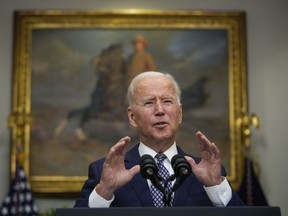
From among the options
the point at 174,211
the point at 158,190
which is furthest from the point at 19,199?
the point at 174,211

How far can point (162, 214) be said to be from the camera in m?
2.29

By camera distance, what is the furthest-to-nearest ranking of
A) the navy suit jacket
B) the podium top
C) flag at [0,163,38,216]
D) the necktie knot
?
flag at [0,163,38,216] → the necktie knot → the navy suit jacket → the podium top

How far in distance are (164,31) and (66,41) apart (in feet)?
3.86

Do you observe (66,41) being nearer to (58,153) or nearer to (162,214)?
(58,153)

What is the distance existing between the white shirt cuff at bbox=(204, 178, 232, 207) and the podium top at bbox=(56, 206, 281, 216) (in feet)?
1.94

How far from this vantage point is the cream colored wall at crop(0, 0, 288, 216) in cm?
711

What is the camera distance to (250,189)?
677cm

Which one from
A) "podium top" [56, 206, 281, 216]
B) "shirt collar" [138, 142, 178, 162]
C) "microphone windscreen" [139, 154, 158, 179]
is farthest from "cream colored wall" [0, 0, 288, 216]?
"podium top" [56, 206, 281, 216]

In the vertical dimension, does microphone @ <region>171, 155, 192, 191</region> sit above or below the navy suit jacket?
above

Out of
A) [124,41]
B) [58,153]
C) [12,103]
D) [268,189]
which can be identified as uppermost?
[124,41]

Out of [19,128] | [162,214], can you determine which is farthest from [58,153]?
[162,214]

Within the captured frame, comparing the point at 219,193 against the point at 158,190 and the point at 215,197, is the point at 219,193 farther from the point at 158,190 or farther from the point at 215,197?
the point at 158,190

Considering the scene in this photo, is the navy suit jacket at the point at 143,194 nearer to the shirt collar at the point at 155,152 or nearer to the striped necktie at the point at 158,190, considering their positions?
the striped necktie at the point at 158,190

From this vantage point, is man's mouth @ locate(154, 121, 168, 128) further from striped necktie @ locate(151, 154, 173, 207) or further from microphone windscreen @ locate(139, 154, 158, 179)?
microphone windscreen @ locate(139, 154, 158, 179)
